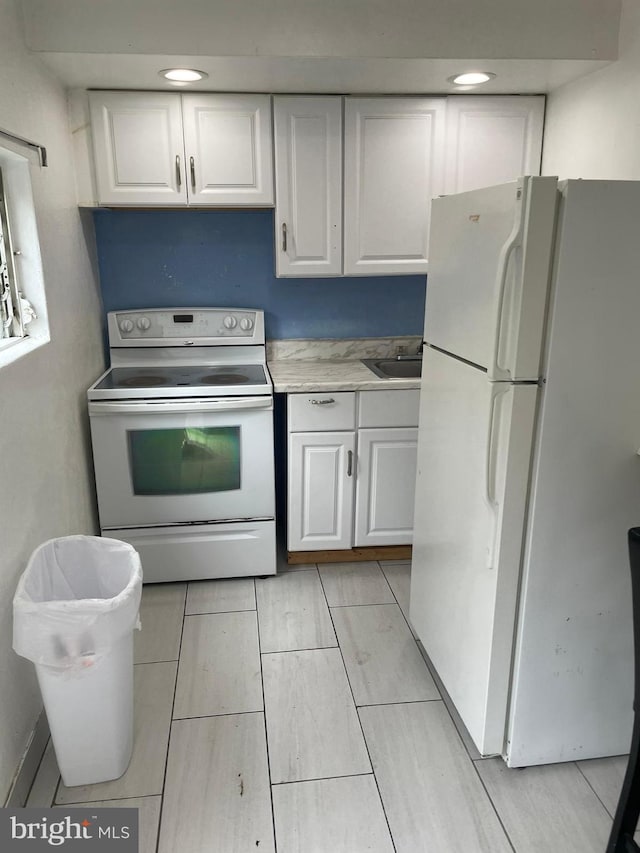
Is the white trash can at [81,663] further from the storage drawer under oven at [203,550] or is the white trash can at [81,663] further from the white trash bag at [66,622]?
the storage drawer under oven at [203,550]

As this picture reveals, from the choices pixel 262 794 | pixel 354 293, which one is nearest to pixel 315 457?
pixel 354 293

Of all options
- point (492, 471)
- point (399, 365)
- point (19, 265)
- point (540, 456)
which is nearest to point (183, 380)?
point (19, 265)

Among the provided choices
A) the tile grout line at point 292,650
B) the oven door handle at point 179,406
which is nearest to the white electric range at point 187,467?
the oven door handle at point 179,406

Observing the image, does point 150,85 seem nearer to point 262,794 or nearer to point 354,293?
point 354,293

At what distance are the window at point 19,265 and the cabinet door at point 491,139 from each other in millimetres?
1709

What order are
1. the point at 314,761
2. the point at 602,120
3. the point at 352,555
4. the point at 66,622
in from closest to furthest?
the point at 66,622 < the point at 314,761 < the point at 602,120 < the point at 352,555

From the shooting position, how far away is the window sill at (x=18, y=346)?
1.84 meters

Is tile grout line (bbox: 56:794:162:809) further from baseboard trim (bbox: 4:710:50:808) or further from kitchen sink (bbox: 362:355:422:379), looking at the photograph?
kitchen sink (bbox: 362:355:422:379)

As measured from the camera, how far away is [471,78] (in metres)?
2.52

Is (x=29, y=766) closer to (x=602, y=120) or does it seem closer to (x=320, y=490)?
(x=320, y=490)

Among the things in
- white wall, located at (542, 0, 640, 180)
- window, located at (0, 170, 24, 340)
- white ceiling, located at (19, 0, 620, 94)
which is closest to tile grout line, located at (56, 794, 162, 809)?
window, located at (0, 170, 24, 340)

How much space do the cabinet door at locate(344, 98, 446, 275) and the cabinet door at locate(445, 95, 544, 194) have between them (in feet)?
0.21

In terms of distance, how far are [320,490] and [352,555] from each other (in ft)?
1.24

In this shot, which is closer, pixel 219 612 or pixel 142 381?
pixel 219 612
